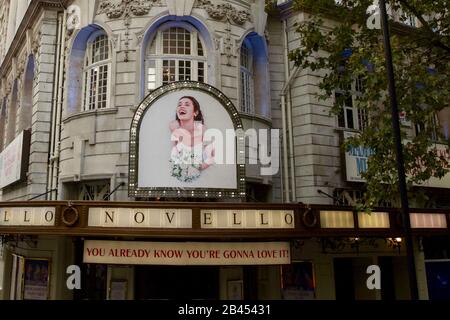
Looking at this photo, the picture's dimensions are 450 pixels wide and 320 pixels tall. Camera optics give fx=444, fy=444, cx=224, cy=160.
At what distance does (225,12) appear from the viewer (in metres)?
15.2

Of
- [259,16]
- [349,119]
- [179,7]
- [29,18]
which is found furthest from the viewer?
[349,119]

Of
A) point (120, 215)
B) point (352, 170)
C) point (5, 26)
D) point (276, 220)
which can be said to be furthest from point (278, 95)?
point (5, 26)

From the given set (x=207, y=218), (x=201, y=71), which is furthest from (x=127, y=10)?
(x=207, y=218)

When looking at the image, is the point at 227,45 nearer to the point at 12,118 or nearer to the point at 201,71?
the point at 201,71

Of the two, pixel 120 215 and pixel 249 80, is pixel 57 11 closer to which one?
pixel 249 80

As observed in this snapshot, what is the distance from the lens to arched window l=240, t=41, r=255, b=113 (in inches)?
624

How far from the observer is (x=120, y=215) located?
11.5m

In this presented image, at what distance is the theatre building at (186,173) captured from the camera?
11.8 meters

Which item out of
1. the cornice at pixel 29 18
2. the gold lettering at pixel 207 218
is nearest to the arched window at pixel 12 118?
the cornice at pixel 29 18

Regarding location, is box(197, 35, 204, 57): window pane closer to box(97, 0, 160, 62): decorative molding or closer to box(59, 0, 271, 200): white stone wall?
box(59, 0, 271, 200): white stone wall

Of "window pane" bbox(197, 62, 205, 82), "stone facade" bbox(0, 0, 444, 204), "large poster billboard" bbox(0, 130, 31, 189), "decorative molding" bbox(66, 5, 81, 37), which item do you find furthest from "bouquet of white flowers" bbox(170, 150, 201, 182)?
"large poster billboard" bbox(0, 130, 31, 189)

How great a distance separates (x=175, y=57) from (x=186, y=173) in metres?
4.32

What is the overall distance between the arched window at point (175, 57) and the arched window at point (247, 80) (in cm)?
163

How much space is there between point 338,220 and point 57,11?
1285 cm
